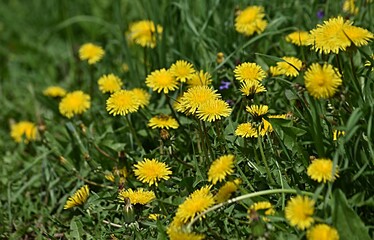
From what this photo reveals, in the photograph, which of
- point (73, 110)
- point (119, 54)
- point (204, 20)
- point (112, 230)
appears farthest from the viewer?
point (119, 54)

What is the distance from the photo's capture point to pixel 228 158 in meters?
1.57

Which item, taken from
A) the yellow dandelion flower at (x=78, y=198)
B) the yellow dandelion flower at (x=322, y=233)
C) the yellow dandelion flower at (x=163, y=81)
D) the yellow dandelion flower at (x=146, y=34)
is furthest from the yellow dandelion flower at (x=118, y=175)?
the yellow dandelion flower at (x=322, y=233)

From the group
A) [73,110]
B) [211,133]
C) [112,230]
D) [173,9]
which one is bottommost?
[112,230]

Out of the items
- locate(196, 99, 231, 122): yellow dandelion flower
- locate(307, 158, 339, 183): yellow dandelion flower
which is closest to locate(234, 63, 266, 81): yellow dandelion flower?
locate(196, 99, 231, 122): yellow dandelion flower

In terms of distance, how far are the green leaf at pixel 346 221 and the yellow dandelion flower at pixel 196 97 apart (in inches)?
18.5

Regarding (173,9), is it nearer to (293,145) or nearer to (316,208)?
(293,145)

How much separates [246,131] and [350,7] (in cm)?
86

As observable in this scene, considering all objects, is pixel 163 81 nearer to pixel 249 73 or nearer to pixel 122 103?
pixel 122 103

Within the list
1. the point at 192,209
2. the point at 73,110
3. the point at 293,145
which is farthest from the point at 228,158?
the point at 73,110

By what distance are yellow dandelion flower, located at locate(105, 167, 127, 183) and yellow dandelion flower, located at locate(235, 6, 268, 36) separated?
689 millimetres

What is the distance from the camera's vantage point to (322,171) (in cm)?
152

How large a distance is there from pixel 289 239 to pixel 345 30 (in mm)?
583

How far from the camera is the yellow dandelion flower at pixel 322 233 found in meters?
1.42

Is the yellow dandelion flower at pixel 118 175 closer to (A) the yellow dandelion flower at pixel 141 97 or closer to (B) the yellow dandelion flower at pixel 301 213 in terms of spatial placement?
(A) the yellow dandelion flower at pixel 141 97
